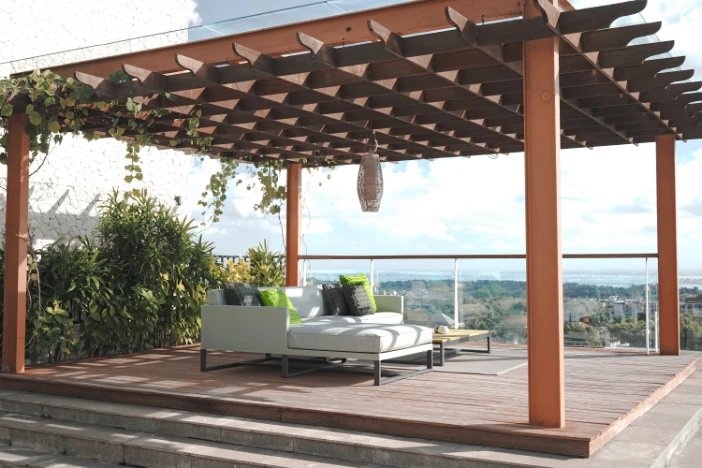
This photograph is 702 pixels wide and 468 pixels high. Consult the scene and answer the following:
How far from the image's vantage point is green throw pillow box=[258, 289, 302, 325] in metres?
7.13

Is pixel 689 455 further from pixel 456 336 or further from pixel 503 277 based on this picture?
pixel 503 277

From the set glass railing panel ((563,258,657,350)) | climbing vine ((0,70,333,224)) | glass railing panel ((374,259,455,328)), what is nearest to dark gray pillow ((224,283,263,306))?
climbing vine ((0,70,333,224))

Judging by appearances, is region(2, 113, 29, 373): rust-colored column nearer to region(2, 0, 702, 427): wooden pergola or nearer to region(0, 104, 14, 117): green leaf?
region(2, 0, 702, 427): wooden pergola

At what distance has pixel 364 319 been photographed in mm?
7949

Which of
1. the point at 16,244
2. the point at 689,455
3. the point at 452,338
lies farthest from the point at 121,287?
the point at 689,455

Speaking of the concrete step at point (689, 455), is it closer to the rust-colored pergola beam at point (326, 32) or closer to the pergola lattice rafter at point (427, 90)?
the pergola lattice rafter at point (427, 90)

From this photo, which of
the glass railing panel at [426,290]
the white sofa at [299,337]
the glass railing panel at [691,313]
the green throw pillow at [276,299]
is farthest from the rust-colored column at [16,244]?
the glass railing panel at [691,313]

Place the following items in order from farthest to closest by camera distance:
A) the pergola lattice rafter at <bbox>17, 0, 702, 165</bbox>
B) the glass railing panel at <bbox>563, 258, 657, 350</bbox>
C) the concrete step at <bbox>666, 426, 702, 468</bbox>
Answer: the glass railing panel at <bbox>563, 258, 657, 350</bbox>, the pergola lattice rafter at <bbox>17, 0, 702, 165</bbox>, the concrete step at <bbox>666, 426, 702, 468</bbox>

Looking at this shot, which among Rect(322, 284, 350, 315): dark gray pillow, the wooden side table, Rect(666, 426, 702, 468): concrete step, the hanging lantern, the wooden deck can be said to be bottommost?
Rect(666, 426, 702, 468): concrete step

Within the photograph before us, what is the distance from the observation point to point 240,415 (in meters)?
5.36

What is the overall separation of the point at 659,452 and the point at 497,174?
13688 mm

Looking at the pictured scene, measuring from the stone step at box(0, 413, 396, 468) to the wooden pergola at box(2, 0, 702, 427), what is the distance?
4.23 feet

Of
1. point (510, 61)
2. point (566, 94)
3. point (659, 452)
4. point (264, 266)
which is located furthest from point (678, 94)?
point (264, 266)

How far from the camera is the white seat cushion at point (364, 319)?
7.66 metres
